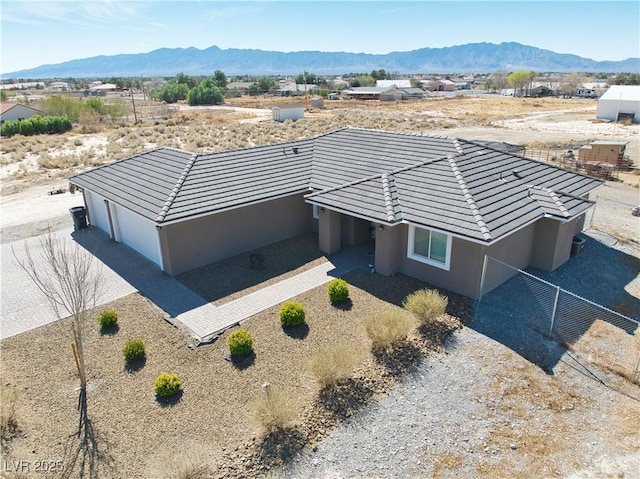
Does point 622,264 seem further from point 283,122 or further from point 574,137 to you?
point 283,122

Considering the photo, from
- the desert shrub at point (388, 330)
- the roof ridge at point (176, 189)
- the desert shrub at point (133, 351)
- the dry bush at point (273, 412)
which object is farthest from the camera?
the roof ridge at point (176, 189)

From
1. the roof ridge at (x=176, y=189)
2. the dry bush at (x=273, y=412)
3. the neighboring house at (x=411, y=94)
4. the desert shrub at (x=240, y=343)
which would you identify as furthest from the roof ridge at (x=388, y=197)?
the neighboring house at (x=411, y=94)

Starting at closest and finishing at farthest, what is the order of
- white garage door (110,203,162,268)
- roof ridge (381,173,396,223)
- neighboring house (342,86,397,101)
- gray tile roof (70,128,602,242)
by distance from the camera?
roof ridge (381,173,396,223) < gray tile roof (70,128,602,242) < white garage door (110,203,162,268) < neighboring house (342,86,397,101)

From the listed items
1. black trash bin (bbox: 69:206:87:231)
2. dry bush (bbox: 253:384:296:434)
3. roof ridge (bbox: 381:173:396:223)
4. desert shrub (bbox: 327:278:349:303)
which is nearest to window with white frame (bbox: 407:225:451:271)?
roof ridge (bbox: 381:173:396:223)

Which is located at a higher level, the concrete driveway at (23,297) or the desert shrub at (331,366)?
the desert shrub at (331,366)

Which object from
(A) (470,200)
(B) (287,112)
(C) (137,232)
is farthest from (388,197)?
(B) (287,112)

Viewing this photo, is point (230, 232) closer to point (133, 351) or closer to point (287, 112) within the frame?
point (133, 351)

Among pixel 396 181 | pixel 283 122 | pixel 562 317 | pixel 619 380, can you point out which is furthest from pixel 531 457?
pixel 283 122

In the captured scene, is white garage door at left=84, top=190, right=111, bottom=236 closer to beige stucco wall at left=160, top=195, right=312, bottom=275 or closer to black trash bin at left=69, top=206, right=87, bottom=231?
black trash bin at left=69, top=206, right=87, bottom=231

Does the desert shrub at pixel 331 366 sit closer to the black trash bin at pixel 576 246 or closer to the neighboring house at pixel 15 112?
the black trash bin at pixel 576 246
